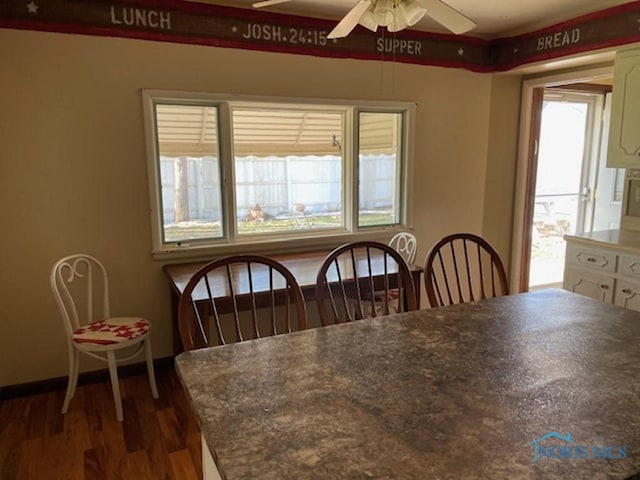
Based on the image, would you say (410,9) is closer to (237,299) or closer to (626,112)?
(237,299)

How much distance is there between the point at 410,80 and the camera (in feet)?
11.8

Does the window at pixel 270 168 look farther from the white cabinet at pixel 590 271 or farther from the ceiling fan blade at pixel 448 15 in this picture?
the ceiling fan blade at pixel 448 15

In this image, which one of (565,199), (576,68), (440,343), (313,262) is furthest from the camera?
(565,199)

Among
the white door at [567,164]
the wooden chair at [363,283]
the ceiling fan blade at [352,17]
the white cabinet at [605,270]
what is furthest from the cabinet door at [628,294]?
the ceiling fan blade at [352,17]

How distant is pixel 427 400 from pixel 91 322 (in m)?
2.36

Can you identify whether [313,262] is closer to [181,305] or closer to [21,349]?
[181,305]

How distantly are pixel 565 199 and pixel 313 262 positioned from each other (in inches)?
120

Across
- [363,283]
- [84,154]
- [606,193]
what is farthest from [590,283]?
[84,154]

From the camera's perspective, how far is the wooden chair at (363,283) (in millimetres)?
1903

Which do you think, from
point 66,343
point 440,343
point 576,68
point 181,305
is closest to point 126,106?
point 66,343

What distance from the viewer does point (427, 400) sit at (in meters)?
1.12

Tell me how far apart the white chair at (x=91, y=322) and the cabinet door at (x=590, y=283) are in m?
2.80

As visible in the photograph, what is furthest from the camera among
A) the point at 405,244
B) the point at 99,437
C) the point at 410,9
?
the point at 405,244

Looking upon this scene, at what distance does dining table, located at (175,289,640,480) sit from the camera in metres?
0.90
